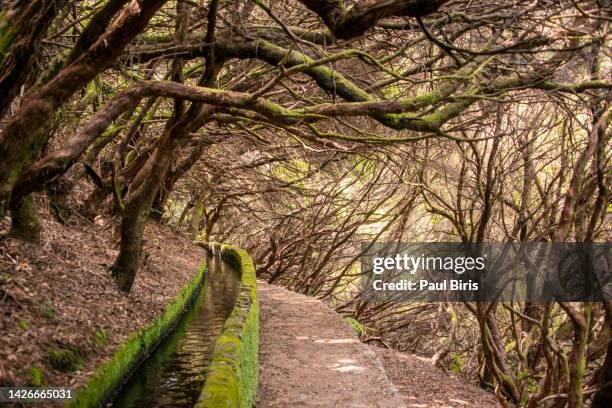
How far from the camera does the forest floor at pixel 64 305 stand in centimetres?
656

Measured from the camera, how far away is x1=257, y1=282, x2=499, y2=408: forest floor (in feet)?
25.6

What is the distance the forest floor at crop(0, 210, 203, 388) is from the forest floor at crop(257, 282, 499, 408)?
2.18 meters

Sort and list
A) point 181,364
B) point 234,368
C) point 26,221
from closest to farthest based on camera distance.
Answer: point 234,368 < point 26,221 < point 181,364

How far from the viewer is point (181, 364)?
9820 millimetres

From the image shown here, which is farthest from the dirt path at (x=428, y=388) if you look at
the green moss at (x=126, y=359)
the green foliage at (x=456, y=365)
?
the green moss at (x=126, y=359)

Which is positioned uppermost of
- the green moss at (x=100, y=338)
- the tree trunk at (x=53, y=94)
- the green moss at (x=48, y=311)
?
the tree trunk at (x=53, y=94)

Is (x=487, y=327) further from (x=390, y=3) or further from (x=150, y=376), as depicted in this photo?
(x=390, y=3)

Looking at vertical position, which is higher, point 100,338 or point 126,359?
point 100,338

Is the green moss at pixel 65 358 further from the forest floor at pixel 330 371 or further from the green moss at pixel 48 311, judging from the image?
the forest floor at pixel 330 371

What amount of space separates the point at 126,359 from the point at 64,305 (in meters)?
1.16

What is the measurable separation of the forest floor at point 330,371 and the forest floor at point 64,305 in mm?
2181

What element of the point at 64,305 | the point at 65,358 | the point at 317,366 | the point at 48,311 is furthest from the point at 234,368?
the point at 64,305

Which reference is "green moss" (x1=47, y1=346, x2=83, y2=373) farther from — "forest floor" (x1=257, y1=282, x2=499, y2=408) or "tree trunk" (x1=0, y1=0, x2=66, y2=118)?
"tree trunk" (x1=0, y1=0, x2=66, y2=118)

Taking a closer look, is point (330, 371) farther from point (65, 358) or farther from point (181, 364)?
point (65, 358)
